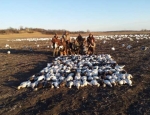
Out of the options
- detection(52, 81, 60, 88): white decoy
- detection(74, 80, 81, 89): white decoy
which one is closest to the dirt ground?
detection(74, 80, 81, 89): white decoy

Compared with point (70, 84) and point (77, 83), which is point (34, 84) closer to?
point (70, 84)

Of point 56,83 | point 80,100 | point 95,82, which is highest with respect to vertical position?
point 95,82

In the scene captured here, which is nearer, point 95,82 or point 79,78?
point 95,82

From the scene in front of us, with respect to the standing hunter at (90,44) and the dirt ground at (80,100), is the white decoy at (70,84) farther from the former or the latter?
the standing hunter at (90,44)

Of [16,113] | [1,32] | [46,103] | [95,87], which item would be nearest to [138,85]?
[95,87]

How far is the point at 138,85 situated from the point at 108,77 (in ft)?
4.33

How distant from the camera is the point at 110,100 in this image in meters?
8.12

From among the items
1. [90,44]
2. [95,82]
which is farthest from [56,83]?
[90,44]

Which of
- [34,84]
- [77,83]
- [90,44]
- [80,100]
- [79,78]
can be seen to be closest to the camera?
[80,100]

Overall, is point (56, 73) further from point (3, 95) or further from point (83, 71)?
point (3, 95)

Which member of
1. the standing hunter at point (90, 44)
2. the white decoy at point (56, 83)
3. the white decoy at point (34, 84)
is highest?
the standing hunter at point (90, 44)

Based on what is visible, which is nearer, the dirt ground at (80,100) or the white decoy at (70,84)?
the dirt ground at (80,100)

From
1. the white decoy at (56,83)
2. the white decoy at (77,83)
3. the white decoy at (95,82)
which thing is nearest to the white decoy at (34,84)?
the white decoy at (56,83)

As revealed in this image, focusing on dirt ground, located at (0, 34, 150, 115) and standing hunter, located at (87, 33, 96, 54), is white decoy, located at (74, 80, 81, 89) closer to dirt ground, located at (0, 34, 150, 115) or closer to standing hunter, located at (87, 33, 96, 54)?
dirt ground, located at (0, 34, 150, 115)
